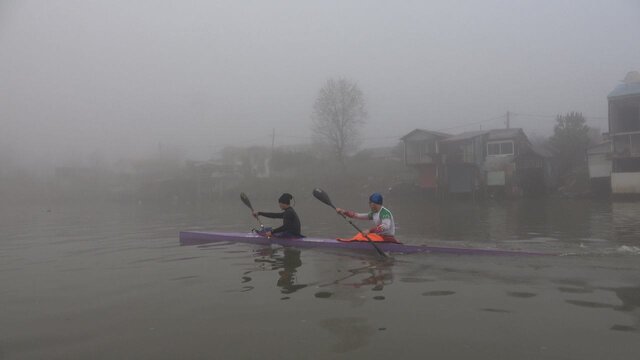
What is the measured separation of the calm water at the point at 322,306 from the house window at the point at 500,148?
3227 centimetres

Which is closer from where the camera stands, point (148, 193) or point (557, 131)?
point (557, 131)

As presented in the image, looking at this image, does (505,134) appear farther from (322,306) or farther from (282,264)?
(322,306)

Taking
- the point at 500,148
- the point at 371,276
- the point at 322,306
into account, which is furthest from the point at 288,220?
the point at 500,148

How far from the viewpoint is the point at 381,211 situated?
9555 millimetres

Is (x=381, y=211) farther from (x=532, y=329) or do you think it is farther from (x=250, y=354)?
(x=250, y=354)

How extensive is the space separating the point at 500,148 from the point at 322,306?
125ft

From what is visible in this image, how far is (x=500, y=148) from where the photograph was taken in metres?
40.2

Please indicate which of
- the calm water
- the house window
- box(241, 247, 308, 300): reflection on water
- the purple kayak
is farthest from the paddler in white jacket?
the house window

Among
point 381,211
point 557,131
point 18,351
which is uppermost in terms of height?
point 557,131

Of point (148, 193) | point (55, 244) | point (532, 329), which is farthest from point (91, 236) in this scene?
point (148, 193)

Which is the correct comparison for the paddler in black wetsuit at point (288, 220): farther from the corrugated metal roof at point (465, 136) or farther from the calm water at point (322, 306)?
the corrugated metal roof at point (465, 136)

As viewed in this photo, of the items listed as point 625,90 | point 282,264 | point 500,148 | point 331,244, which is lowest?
point 282,264

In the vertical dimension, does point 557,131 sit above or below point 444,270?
above

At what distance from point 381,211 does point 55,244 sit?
10294mm
